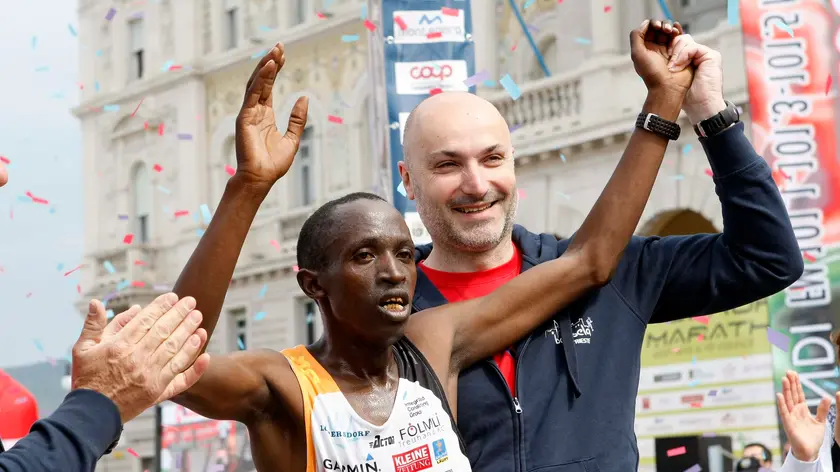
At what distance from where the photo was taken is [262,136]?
321cm

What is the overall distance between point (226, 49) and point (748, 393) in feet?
52.4

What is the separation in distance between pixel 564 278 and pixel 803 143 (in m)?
9.76

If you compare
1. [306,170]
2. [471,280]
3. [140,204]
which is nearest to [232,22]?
[306,170]

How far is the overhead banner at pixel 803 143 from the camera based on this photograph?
12.0m

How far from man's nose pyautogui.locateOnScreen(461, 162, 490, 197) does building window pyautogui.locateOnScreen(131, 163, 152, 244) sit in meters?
25.6

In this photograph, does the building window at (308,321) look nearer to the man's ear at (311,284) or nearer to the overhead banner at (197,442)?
the overhead banner at (197,442)

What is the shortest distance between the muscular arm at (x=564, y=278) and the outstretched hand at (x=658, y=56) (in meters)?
0.04

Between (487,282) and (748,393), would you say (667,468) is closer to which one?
(748,393)

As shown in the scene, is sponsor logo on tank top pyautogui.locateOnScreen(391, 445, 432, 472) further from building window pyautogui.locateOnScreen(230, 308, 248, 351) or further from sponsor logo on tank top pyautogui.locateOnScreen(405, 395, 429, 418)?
building window pyautogui.locateOnScreen(230, 308, 248, 351)

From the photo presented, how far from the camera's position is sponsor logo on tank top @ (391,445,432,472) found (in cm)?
316

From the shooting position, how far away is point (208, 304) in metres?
3.03

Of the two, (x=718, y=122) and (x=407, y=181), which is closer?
(x=718, y=122)

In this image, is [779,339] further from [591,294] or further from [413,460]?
[413,460]

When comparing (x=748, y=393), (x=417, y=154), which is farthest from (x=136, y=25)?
(x=417, y=154)
